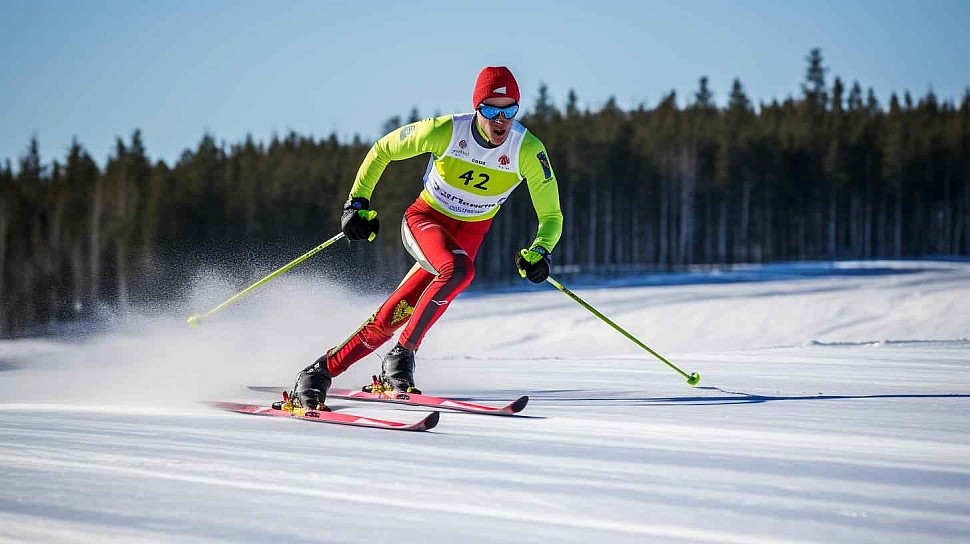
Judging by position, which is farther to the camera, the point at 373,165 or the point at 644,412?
the point at 373,165

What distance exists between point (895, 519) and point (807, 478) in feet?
1.64

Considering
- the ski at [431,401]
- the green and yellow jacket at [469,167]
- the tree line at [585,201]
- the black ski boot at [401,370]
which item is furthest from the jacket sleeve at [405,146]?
the tree line at [585,201]

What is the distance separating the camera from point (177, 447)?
3777 millimetres

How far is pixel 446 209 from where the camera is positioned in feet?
18.4

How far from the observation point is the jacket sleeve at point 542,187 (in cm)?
543

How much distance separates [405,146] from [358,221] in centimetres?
50

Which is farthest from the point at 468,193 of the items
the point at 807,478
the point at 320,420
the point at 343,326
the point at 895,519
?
the point at 343,326

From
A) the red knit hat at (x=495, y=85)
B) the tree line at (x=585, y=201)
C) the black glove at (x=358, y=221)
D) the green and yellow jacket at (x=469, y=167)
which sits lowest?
the black glove at (x=358, y=221)

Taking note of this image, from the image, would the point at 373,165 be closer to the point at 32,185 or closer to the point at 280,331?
the point at 280,331

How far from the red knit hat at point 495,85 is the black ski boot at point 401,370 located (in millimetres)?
1451

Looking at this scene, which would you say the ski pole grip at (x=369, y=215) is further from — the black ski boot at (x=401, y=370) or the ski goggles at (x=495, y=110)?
the ski goggles at (x=495, y=110)

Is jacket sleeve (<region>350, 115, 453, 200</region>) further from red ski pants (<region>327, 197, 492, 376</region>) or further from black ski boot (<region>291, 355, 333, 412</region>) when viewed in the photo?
black ski boot (<region>291, 355, 333, 412</region>)

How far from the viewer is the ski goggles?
517 centimetres

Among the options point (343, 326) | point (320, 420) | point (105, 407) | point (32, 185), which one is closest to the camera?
point (320, 420)
